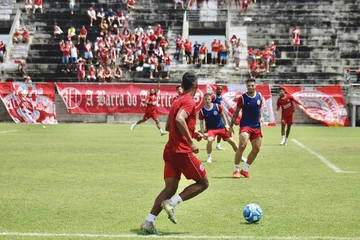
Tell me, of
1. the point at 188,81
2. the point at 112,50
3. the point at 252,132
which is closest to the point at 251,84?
the point at 252,132

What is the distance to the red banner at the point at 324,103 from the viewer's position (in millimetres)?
40531

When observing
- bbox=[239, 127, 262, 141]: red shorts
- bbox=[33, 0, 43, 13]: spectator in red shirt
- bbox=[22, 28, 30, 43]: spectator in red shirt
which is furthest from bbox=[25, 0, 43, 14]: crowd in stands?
bbox=[239, 127, 262, 141]: red shorts

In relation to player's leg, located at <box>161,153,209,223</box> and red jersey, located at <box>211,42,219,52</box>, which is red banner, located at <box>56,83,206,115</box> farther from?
player's leg, located at <box>161,153,209,223</box>

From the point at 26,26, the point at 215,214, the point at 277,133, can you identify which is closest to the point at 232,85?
the point at 277,133

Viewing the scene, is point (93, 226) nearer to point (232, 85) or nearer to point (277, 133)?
point (277, 133)

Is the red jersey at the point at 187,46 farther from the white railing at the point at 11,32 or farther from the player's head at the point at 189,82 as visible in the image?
the player's head at the point at 189,82

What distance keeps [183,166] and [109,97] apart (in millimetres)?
32804

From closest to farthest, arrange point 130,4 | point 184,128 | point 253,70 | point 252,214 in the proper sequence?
1. point 184,128
2. point 252,214
3. point 253,70
4. point 130,4

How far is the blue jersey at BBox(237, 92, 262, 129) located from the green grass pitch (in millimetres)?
1208

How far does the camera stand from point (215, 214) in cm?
1112

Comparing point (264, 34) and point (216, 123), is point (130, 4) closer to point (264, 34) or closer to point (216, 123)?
point (264, 34)

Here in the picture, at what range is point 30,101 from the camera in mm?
41719

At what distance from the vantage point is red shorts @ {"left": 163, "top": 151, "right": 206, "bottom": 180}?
9656 millimetres

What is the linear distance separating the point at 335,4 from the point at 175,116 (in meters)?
43.6
